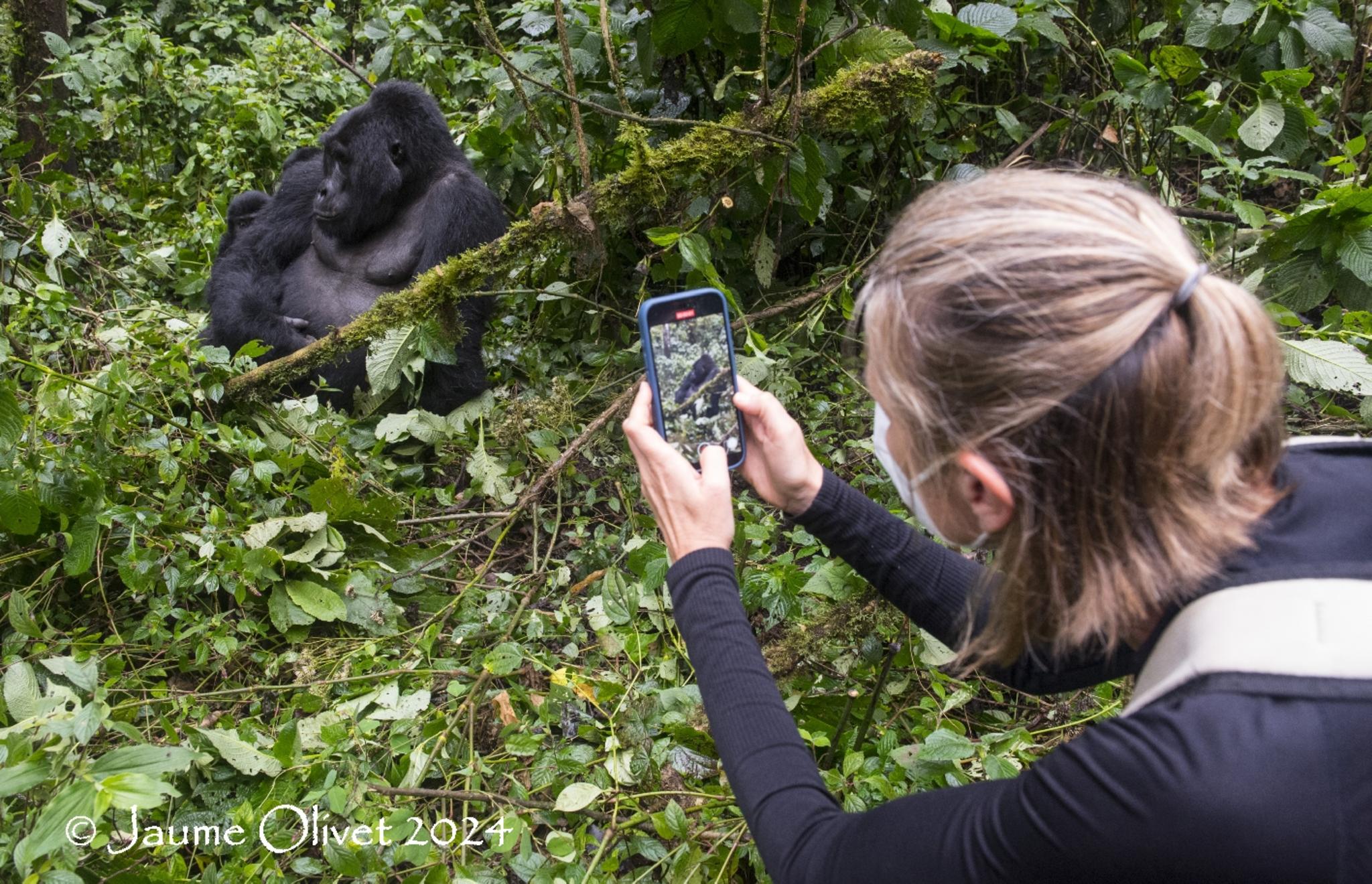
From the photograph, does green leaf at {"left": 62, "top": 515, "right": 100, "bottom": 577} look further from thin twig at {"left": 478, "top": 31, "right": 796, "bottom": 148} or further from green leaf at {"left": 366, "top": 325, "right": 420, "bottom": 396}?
thin twig at {"left": 478, "top": 31, "right": 796, "bottom": 148}

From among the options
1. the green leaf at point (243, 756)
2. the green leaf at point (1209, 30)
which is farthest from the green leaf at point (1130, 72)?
the green leaf at point (243, 756)

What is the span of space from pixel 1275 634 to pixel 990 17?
228 centimetres

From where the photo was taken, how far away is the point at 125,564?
6.64 ft

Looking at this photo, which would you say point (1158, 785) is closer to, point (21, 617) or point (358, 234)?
point (21, 617)

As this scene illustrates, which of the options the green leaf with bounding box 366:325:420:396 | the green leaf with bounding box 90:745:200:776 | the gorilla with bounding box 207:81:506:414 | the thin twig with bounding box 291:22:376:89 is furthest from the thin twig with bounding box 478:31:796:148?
the green leaf with bounding box 90:745:200:776

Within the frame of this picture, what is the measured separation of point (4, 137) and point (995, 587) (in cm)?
413

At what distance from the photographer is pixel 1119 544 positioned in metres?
0.94

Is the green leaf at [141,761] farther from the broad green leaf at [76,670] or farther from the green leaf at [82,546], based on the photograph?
the green leaf at [82,546]

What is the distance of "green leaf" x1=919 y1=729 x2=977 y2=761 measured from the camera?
1.55 meters

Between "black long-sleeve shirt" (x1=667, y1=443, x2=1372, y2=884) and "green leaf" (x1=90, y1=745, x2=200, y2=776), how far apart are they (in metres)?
0.64

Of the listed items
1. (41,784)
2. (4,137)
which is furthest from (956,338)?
(4,137)

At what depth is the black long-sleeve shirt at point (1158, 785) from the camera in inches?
31.2

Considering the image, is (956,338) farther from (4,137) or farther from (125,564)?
(4,137)

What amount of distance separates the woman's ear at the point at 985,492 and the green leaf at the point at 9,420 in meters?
1.89
